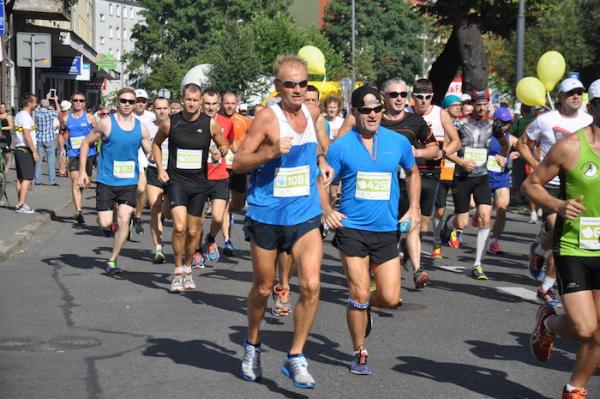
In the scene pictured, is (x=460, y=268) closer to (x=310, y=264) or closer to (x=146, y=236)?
(x=146, y=236)

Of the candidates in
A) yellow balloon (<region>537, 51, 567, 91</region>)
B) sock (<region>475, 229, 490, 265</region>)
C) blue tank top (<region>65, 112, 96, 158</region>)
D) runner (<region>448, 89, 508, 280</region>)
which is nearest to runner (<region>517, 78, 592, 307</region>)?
sock (<region>475, 229, 490, 265</region>)

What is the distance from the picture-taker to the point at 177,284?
1061cm

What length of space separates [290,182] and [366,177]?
2.57 feet

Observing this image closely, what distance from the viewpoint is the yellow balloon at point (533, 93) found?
1438 centimetres

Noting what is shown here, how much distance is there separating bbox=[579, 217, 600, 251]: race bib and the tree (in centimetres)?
9641

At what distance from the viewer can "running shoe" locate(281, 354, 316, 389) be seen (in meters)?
6.51

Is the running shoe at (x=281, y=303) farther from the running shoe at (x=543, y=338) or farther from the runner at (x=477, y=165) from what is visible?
the runner at (x=477, y=165)

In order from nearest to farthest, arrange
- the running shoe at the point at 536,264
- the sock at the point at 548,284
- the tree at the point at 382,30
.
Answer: the sock at the point at 548,284 < the running shoe at the point at 536,264 < the tree at the point at 382,30

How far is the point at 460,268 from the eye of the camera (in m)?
12.8

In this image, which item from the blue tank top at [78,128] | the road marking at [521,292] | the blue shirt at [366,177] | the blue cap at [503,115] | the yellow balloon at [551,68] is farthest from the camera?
the blue tank top at [78,128]

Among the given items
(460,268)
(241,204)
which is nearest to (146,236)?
(241,204)

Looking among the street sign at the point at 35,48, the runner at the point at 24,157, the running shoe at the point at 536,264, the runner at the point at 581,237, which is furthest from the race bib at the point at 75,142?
the runner at the point at 581,237

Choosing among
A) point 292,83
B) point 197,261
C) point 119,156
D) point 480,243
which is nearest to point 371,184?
point 292,83

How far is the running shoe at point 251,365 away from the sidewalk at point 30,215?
6.92 metres
